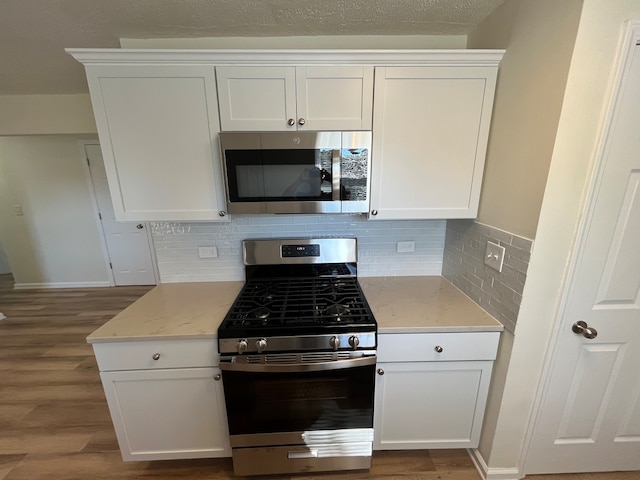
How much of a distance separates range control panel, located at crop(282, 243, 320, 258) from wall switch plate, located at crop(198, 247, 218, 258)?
0.48 meters

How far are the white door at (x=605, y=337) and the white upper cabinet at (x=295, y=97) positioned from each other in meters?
1.00

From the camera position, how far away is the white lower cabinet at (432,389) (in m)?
1.34

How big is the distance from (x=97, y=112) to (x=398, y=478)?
2.51m

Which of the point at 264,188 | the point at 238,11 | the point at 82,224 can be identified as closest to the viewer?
the point at 238,11

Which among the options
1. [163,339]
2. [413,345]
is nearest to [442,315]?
[413,345]

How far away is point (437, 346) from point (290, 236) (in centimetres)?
107

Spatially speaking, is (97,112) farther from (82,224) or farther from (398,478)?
(82,224)

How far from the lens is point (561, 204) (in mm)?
1092

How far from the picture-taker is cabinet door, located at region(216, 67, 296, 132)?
1309 mm

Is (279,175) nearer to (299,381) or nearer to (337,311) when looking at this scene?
(337,311)

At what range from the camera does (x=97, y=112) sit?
1.34m

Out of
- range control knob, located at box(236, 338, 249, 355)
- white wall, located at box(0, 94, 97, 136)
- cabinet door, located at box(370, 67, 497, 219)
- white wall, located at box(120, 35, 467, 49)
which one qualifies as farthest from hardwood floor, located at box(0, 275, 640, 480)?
white wall, located at box(120, 35, 467, 49)

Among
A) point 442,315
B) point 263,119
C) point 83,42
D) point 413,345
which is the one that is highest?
point 83,42

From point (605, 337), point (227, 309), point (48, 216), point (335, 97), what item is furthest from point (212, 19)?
point (48, 216)
